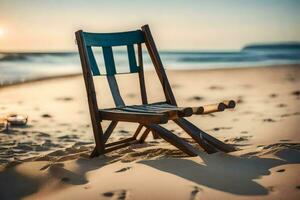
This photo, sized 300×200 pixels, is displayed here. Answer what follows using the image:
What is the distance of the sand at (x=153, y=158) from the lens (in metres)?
2.36

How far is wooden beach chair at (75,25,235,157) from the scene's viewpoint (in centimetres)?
292

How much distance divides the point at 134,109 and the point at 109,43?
0.82 meters

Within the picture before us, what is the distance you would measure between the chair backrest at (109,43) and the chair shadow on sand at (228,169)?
1.16m

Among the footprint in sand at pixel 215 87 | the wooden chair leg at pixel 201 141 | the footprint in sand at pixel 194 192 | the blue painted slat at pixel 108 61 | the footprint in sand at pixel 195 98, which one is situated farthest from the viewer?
the footprint in sand at pixel 215 87

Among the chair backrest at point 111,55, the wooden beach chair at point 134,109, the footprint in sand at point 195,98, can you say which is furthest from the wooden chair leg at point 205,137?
the footprint in sand at point 195,98

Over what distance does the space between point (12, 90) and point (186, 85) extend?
368 cm

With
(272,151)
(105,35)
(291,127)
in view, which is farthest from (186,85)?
(272,151)

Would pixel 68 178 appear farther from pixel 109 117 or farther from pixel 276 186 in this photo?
pixel 276 186

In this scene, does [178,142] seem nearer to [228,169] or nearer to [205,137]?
[205,137]

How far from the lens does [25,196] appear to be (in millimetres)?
2535

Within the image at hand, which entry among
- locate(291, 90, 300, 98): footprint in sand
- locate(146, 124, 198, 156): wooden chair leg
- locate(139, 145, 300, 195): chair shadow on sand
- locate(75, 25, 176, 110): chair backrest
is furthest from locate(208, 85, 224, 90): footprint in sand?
locate(139, 145, 300, 195): chair shadow on sand

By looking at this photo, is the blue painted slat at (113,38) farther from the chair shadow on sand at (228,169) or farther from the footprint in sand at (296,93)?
the footprint in sand at (296,93)

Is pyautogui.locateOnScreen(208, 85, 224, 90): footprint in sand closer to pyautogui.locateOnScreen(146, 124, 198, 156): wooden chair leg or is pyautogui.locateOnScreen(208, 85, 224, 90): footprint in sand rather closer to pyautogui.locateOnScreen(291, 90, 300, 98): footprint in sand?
pyautogui.locateOnScreen(291, 90, 300, 98): footprint in sand

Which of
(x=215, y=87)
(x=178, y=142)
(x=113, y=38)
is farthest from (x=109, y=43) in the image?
(x=215, y=87)
